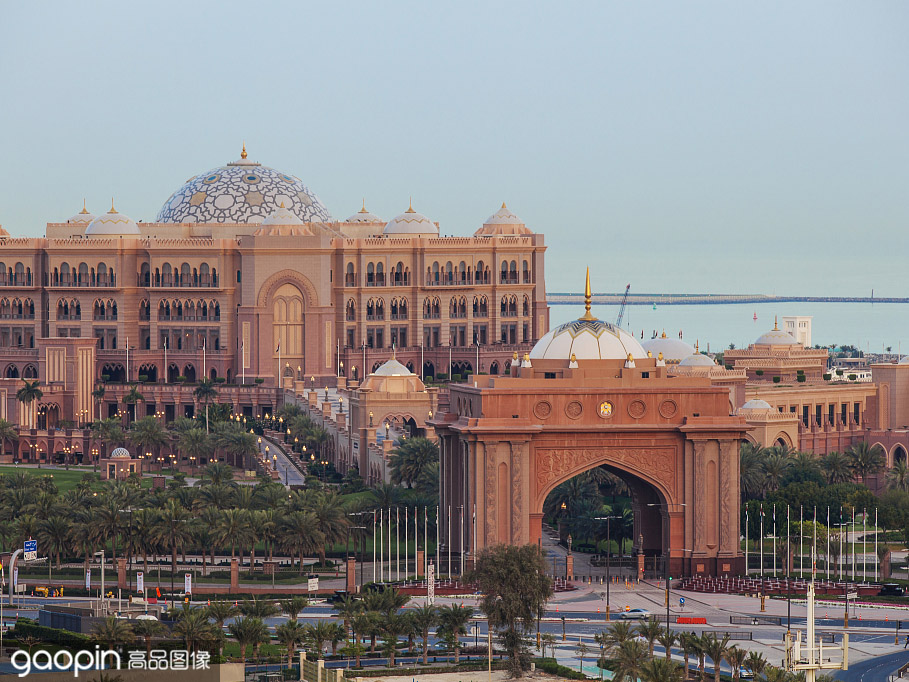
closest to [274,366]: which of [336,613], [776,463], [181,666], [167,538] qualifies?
[776,463]

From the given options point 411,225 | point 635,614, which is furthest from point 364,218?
point 635,614

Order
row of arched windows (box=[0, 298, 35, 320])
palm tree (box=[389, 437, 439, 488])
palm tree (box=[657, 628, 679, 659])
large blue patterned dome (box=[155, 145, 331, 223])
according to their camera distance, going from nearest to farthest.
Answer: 1. palm tree (box=[657, 628, 679, 659])
2. palm tree (box=[389, 437, 439, 488])
3. row of arched windows (box=[0, 298, 35, 320])
4. large blue patterned dome (box=[155, 145, 331, 223])

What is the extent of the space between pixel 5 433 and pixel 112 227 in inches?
1180

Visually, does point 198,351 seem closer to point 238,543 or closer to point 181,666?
point 238,543

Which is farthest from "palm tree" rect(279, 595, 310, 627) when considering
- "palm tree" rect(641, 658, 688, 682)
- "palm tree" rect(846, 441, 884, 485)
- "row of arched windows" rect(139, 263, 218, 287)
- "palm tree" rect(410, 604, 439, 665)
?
"row of arched windows" rect(139, 263, 218, 287)

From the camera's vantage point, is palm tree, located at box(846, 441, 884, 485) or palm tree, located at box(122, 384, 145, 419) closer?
palm tree, located at box(846, 441, 884, 485)

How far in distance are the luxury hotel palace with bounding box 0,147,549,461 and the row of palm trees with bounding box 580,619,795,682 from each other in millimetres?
75491

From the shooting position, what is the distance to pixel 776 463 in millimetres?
114375

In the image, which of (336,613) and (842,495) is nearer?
(336,613)

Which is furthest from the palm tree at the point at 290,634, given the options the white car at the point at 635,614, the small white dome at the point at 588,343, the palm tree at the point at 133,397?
the palm tree at the point at 133,397

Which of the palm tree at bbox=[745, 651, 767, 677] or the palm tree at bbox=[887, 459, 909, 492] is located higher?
the palm tree at bbox=[887, 459, 909, 492]

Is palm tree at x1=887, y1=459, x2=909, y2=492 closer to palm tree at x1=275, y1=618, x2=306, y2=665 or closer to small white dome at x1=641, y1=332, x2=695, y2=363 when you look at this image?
small white dome at x1=641, y1=332, x2=695, y2=363

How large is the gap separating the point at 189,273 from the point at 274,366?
357 inches

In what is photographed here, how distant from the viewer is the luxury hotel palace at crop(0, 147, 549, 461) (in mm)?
160625
